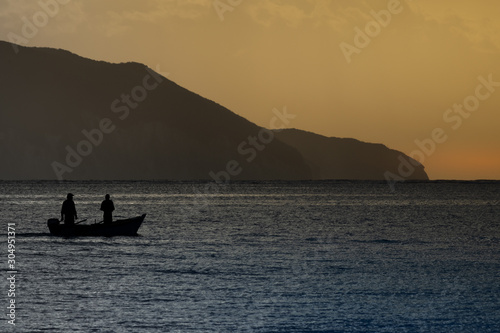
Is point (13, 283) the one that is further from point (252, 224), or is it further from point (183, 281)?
point (252, 224)

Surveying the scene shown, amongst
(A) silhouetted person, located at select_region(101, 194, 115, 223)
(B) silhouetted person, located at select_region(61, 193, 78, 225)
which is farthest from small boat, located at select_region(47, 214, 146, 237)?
(B) silhouetted person, located at select_region(61, 193, 78, 225)

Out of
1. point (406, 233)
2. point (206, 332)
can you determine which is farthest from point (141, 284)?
point (406, 233)

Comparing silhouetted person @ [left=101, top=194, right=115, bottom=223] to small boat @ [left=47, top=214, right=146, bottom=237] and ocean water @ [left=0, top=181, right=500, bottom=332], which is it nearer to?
small boat @ [left=47, top=214, right=146, bottom=237]

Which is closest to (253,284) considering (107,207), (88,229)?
(107,207)

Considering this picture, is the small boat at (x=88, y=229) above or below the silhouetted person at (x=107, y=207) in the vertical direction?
below

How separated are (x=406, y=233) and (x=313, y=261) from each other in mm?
21616

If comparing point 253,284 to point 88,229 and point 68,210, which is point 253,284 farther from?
point 88,229

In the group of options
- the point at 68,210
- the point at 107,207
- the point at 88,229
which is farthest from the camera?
the point at 88,229

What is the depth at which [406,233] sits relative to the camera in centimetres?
5669

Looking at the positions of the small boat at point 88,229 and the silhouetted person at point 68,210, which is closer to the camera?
the silhouetted person at point 68,210

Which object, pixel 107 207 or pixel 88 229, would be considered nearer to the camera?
pixel 107 207

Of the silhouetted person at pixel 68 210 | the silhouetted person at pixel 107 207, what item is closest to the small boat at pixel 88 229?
the silhouetted person at pixel 107 207

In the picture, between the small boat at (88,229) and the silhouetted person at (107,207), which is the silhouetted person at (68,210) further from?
the silhouetted person at (107,207)

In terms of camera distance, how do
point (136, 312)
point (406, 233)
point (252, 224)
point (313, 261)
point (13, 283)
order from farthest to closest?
point (252, 224)
point (406, 233)
point (313, 261)
point (13, 283)
point (136, 312)
